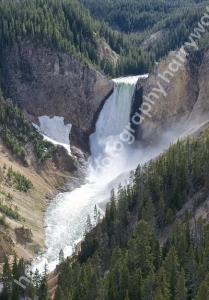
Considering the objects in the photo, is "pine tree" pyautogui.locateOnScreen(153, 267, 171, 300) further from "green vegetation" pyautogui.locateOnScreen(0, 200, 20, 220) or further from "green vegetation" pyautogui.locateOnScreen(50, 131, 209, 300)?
"green vegetation" pyautogui.locateOnScreen(0, 200, 20, 220)

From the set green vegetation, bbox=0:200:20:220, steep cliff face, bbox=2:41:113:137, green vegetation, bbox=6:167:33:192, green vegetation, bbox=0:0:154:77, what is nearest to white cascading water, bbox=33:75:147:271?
steep cliff face, bbox=2:41:113:137

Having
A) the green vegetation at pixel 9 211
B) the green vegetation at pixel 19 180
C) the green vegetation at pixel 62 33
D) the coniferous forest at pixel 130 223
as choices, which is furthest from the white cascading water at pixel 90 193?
the green vegetation at pixel 62 33

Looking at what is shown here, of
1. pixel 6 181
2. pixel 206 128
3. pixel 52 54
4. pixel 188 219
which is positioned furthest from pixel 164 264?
pixel 52 54

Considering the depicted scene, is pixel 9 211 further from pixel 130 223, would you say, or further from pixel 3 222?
pixel 130 223

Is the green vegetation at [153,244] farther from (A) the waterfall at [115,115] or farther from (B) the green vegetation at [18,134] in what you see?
(A) the waterfall at [115,115]

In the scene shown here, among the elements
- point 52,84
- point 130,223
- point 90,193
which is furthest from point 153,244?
point 52,84

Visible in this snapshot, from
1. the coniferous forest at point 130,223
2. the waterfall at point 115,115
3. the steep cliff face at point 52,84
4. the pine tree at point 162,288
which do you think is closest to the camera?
the pine tree at point 162,288

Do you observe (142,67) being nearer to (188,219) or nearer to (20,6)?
(20,6)
